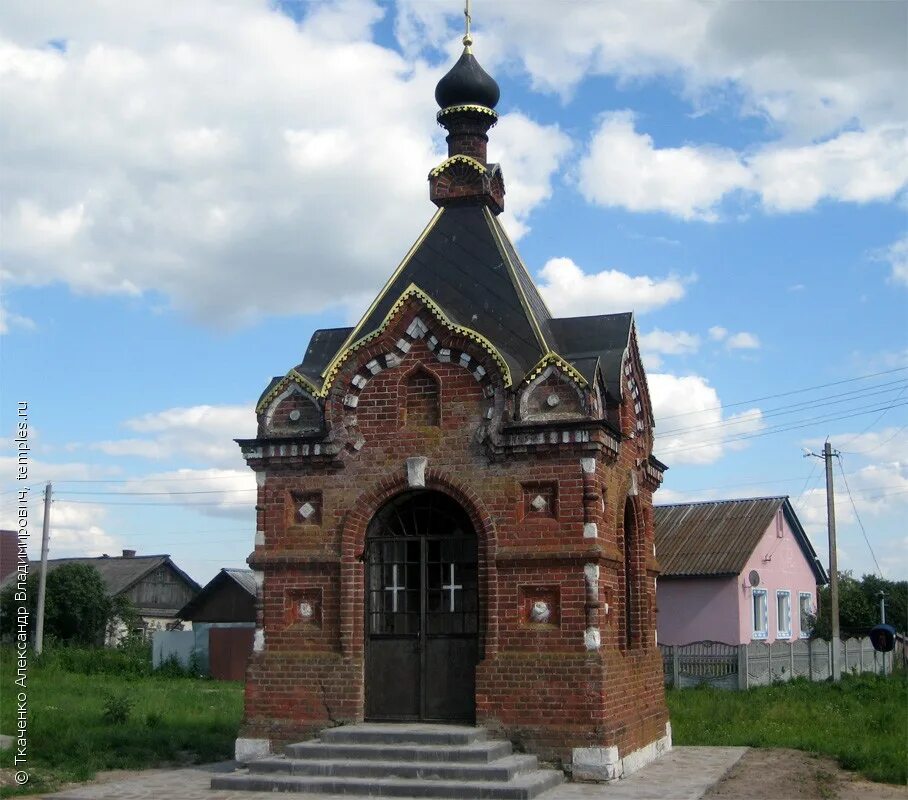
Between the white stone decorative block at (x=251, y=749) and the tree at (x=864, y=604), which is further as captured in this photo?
the tree at (x=864, y=604)

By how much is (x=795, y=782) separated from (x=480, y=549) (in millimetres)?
4162

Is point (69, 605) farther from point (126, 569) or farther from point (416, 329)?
point (416, 329)

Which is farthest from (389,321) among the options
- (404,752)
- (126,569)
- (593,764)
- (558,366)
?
(126,569)

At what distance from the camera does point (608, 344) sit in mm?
14141

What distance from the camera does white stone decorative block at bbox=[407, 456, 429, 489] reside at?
1298 cm

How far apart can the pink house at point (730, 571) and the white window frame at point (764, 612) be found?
26 millimetres

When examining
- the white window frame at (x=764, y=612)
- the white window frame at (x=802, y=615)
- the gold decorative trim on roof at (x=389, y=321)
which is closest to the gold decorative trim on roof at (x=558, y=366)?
the gold decorative trim on roof at (x=389, y=321)

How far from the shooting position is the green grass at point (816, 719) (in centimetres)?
1360

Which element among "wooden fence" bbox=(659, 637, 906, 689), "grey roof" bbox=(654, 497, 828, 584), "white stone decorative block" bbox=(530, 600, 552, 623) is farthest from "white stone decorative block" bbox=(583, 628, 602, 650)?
"grey roof" bbox=(654, 497, 828, 584)

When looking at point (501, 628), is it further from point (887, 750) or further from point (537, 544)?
point (887, 750)

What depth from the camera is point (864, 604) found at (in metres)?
45.7

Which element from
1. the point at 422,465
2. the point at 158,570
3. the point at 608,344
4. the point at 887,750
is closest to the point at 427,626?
the point at 422,465

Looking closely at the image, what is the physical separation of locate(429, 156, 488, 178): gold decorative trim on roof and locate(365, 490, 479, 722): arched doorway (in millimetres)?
Result: 4410

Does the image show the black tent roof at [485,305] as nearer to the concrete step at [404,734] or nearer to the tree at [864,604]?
the concrete step at [404,734]
